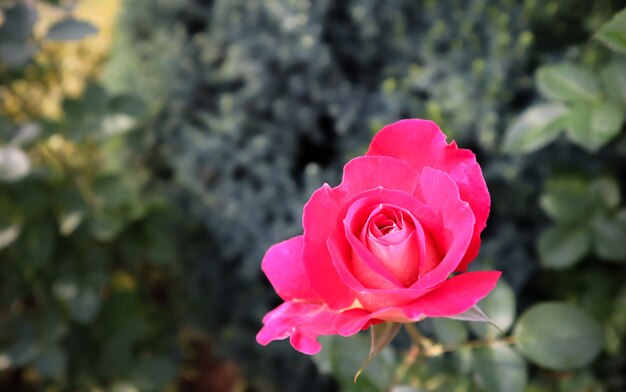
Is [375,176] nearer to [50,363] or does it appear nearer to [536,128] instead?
[536,128]

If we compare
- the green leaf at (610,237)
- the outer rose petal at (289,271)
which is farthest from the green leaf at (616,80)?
the outer rose petal at (289,271)

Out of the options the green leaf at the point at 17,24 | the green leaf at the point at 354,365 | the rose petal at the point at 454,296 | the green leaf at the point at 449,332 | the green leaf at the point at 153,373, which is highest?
the green leaf at the point at 17,24

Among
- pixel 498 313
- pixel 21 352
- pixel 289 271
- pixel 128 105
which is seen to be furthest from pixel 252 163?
pixel 289 271

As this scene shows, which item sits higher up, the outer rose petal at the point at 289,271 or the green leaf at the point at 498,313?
the outer rose petal at the point at 289,271

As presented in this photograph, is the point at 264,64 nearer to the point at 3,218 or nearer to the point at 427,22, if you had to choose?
the point at 427,22

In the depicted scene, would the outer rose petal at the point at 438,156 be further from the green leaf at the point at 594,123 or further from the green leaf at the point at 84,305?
the green leaf at the point at 84,305

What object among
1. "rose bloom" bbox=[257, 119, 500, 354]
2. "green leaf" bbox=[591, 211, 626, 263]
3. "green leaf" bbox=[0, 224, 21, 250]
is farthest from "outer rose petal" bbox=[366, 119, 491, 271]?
"green leaf" bbox=[0, 224, 21, 250]

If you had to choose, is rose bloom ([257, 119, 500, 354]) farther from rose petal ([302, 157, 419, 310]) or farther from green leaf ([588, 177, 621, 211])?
green leaf ([588, 177, 621, 211])
